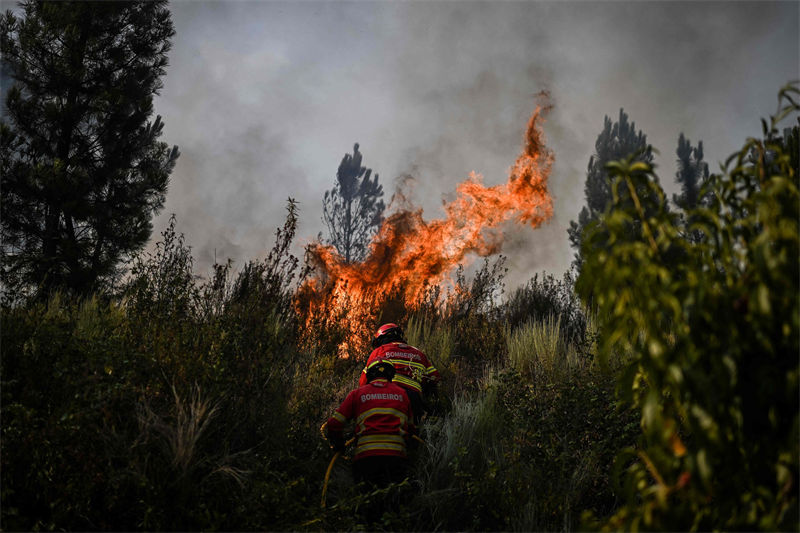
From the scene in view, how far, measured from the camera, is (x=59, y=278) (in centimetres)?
1200

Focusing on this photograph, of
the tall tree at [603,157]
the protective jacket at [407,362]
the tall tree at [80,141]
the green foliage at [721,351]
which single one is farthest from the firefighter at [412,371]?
the tall tree at [603,157]

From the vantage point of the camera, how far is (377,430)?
14.8 feet

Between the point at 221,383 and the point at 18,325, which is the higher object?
the point at 18,325

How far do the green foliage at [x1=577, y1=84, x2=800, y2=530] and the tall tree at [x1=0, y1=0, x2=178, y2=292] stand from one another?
12921mm

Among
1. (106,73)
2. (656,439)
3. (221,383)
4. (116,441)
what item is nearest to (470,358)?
(221,383)

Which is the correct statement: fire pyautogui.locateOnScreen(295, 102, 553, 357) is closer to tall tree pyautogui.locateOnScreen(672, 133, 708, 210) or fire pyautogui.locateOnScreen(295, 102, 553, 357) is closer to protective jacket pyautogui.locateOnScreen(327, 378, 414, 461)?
protective jacket pyautogui.locateOnScreen(327, 378, 414, 461)

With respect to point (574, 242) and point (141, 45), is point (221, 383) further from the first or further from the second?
point (574, 242)

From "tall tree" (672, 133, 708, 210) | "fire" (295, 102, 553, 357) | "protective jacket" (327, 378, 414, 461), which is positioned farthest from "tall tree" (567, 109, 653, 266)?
"protective jacket" (327, 378, 414, 461)

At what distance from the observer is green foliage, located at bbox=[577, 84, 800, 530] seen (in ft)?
5.43

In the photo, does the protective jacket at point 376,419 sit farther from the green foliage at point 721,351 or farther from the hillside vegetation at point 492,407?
the green foliage at point 721,351

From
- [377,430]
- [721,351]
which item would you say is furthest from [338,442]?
[721,351]

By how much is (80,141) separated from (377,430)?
12.5 metres

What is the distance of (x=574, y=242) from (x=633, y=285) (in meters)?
18.9

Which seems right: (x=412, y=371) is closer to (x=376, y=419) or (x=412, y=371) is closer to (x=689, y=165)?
(x=376, y=419)
